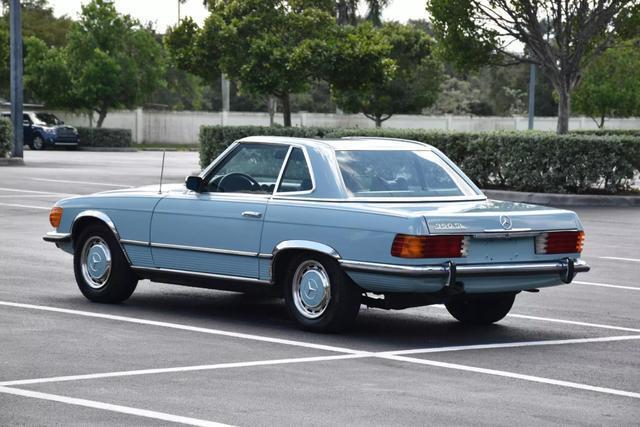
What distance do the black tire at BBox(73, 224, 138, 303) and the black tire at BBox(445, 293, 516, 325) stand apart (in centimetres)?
269

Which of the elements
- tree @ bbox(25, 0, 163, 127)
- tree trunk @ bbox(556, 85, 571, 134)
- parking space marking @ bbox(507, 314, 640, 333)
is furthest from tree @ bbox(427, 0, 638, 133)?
tree @ bbox(25, 0, 163, 127)

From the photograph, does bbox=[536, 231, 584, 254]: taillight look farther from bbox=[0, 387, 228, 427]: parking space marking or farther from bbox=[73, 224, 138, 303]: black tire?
bbox=[0, 387, 228, 427]: parking space marking

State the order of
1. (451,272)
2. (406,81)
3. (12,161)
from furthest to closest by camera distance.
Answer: (406,81) < (12,161) < (451,272)

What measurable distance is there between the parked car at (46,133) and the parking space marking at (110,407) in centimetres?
4732

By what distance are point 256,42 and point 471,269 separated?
1037 inches

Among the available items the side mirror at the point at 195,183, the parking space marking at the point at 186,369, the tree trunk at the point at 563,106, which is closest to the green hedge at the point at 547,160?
the tree trunk at the point at 563,106

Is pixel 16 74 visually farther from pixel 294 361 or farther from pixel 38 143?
pixel 294 361

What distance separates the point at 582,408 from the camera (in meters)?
7.05

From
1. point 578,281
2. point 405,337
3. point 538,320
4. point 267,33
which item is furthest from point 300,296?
point 267,33

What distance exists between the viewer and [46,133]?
5334 cm

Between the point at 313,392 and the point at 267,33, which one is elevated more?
the point at 267,33

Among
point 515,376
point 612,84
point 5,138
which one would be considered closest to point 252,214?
point 515,376

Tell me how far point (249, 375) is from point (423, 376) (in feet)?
3.49

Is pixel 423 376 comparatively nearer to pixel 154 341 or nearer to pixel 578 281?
pixel 154 341
